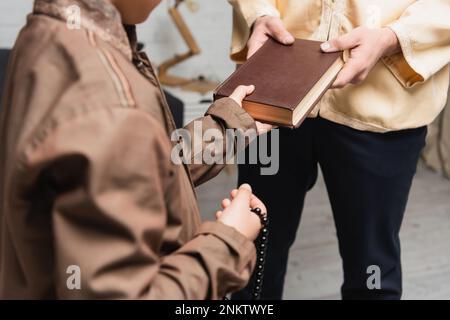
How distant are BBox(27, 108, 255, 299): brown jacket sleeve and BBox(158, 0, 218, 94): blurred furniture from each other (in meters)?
1.99

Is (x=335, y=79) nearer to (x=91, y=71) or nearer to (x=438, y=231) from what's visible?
(x=91, y=71)

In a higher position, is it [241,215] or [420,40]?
[420,40]

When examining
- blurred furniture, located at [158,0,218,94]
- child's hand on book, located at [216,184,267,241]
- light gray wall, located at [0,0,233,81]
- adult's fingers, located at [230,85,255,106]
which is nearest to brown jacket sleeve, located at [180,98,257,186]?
adult's fingers, located at [230,85,255,106]

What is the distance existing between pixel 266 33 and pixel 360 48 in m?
0.21

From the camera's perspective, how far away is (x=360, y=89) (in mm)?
1032

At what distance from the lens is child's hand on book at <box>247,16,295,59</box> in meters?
1.02

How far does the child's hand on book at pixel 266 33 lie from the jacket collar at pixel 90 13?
0.53 meters

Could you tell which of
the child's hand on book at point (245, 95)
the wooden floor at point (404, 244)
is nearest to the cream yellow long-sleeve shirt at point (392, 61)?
the child's hand on book at point (245, 95)

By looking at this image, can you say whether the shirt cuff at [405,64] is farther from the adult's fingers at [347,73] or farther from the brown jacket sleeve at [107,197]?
the brown jacket sleeve at [107,197]

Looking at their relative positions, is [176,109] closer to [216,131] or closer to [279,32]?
[279,32]

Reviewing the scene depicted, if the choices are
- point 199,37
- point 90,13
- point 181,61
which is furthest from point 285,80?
point 199,37

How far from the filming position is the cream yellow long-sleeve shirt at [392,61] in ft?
3.24

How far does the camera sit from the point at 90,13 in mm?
533
